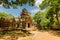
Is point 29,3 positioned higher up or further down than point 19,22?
higher up

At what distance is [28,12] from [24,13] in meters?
1.96

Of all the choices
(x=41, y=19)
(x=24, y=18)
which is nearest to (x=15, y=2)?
(x=24, y=18)

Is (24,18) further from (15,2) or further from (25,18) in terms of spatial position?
(15,2)

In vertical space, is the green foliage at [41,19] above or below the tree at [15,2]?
below

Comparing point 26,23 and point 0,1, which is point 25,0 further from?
point 26,23

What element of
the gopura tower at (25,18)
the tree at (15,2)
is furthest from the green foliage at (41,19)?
the tree at (15,2)

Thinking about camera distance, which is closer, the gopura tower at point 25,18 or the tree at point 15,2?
the tree at point 15,2

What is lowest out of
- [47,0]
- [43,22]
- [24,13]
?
[43,22]

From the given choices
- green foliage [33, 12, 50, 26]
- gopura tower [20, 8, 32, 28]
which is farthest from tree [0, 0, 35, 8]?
green foliage [33, 12, 50, 26]

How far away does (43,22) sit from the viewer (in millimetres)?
53469

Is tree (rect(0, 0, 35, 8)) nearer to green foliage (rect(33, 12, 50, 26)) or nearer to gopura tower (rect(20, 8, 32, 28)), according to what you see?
gopura tower (rect(20, 8, 32, 28))

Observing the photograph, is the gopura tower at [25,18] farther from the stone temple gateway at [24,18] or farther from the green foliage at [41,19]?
the green foliage at [41,19]

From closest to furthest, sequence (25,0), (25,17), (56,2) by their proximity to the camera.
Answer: (25,0)
(56,2)
(25,17)

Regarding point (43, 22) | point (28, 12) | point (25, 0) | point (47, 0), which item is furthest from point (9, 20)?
point (43, 22)
